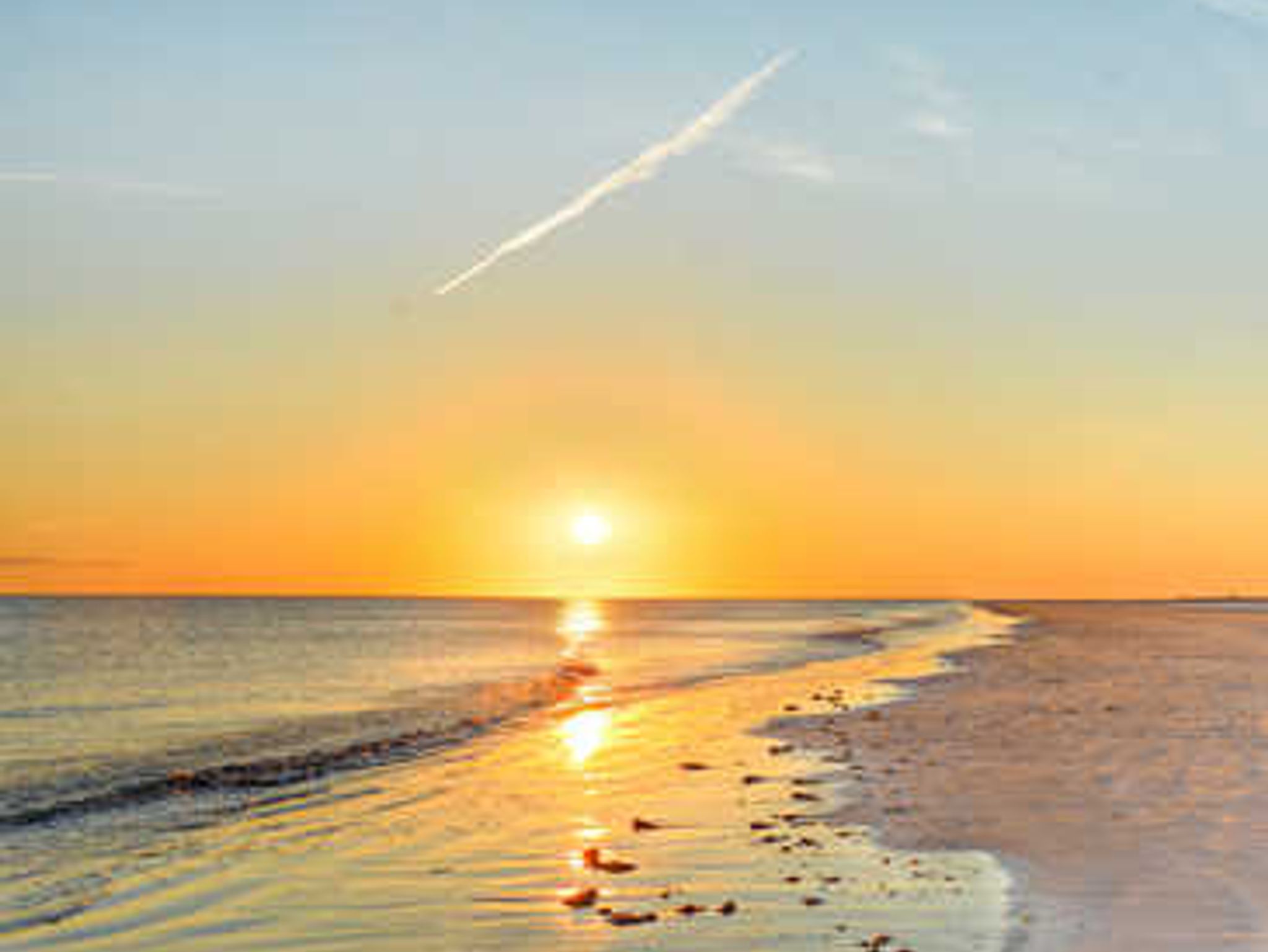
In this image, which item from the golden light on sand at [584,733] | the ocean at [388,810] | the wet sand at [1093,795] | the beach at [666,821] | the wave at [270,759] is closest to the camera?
the wet sand at [1093,795]

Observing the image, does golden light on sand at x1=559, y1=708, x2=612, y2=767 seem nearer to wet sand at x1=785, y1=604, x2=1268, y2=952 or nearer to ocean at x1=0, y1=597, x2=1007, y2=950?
ocean at x1=0, y1=597, x2=1007, y2=950

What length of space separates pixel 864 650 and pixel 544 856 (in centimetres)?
5451

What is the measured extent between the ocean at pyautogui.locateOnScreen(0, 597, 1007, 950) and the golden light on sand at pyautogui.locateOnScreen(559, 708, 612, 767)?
0.14 meters

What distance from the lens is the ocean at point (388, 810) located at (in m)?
10.6

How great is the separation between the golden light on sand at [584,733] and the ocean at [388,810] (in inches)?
5.6

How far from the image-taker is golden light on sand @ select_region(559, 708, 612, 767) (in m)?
22.6

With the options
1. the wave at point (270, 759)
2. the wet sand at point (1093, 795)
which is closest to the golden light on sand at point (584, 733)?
the wave at point (270, 759)

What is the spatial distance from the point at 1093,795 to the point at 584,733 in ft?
44.0

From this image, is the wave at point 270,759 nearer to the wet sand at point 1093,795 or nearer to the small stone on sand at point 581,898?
the wet sand at point 1093,795

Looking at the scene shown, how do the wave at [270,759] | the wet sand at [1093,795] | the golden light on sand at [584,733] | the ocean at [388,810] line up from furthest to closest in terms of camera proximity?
the golden light on sand at [584,733] → the wave at [270,759] → the ocean at [388,810] → the wet sand at [1093,795]

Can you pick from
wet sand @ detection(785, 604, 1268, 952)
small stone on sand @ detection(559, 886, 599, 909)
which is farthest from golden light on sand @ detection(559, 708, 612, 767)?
small stone on sand @ detection(559, 886, 599, 909)

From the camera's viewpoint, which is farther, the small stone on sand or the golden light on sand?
the golden light on sand

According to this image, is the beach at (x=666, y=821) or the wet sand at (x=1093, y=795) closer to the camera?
the wet sand at (x=1093, y=795)

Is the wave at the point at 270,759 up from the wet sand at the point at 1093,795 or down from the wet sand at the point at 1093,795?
down
